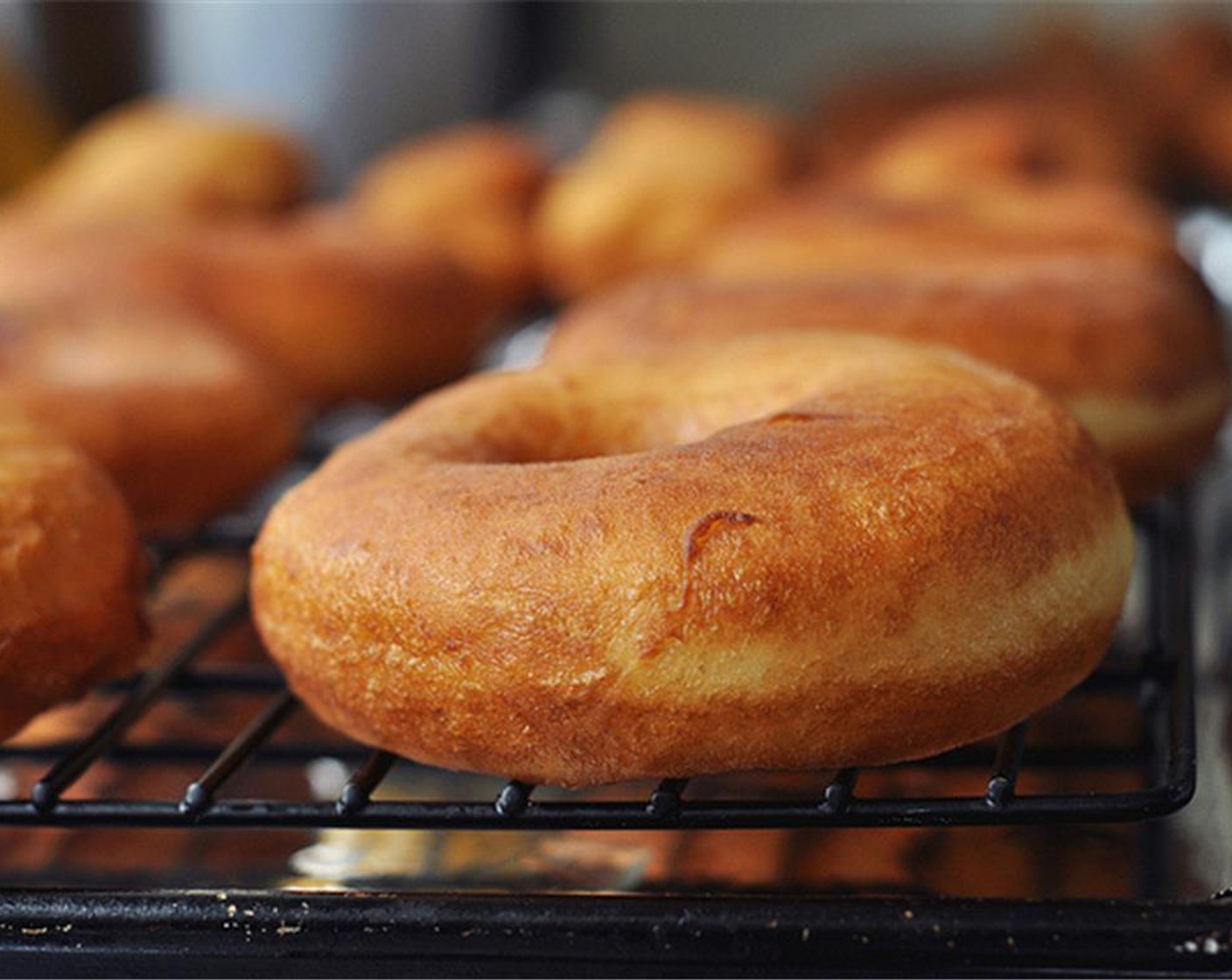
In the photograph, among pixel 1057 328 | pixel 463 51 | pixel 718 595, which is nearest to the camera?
pixel 718 595

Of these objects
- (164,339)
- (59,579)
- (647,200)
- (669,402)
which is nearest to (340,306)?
(164,339)

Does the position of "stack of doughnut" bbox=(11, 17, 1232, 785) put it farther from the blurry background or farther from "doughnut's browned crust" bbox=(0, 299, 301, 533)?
the blurry background

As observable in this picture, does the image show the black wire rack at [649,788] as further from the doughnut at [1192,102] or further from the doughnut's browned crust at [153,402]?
the doughnut at [1192,102]

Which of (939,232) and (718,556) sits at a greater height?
(718,556)

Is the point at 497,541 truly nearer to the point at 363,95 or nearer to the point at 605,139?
the point at 605,139

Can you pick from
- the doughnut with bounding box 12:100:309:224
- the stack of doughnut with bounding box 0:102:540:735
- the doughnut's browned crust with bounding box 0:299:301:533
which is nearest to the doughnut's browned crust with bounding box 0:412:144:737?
the stack of doughnut with bounding box 0:102:540:735

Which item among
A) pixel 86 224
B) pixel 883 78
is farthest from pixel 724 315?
pixel 883 78

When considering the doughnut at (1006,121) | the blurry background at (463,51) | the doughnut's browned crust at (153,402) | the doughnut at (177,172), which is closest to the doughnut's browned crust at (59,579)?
the doughnut's browned crust at (153,402)

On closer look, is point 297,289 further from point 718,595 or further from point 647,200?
point 718,595
